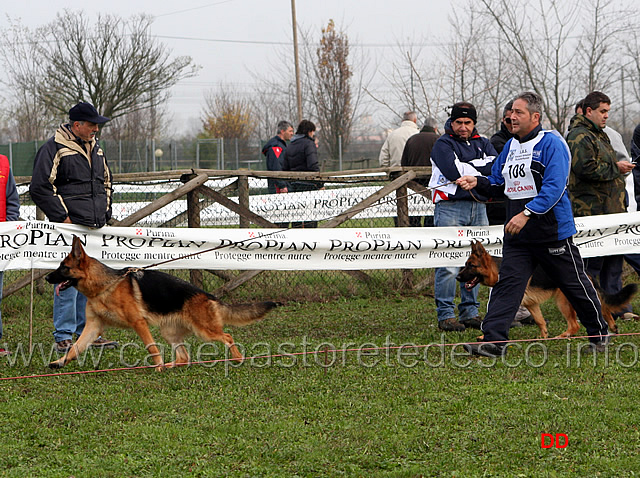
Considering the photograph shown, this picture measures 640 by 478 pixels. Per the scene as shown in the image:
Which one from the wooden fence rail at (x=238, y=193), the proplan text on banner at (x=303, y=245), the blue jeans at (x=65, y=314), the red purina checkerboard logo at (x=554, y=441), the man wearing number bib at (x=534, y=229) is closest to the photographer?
the red purina checkerboard logo at (x=554, y=441)

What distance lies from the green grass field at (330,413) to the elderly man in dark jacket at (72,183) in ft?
1.10

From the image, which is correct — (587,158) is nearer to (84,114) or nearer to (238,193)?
(238,193)

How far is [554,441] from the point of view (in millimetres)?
3705

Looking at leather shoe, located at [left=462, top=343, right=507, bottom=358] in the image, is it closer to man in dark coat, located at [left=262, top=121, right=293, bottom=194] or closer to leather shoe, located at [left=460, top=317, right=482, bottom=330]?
leather shoe, located at [left=460, top=317, right=482, bottom=330]

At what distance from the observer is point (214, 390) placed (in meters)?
4.86

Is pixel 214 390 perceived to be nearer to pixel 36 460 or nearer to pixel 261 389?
pixel 261 389

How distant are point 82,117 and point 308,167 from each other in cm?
490

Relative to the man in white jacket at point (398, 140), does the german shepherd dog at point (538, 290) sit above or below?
below

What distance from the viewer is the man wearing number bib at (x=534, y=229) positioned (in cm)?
527

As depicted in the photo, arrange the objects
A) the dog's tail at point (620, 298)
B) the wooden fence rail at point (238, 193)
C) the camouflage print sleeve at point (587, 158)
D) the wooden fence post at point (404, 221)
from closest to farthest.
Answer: the dog's tail at point (620, 298) < the camouflage print sleeve at point (587, 158) < the wooden fence rail at point (238, 193) < the wooden fence post at point (404, 221)

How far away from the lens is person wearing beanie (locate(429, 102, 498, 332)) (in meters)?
6.60

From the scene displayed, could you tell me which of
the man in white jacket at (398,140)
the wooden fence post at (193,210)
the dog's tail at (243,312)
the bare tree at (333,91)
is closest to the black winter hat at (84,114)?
the dog's tail at (243,312)

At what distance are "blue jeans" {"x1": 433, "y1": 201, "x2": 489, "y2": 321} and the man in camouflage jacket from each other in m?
0.99

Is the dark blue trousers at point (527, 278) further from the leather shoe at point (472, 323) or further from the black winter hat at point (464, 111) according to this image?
the black winter hat at point (464, 111)
